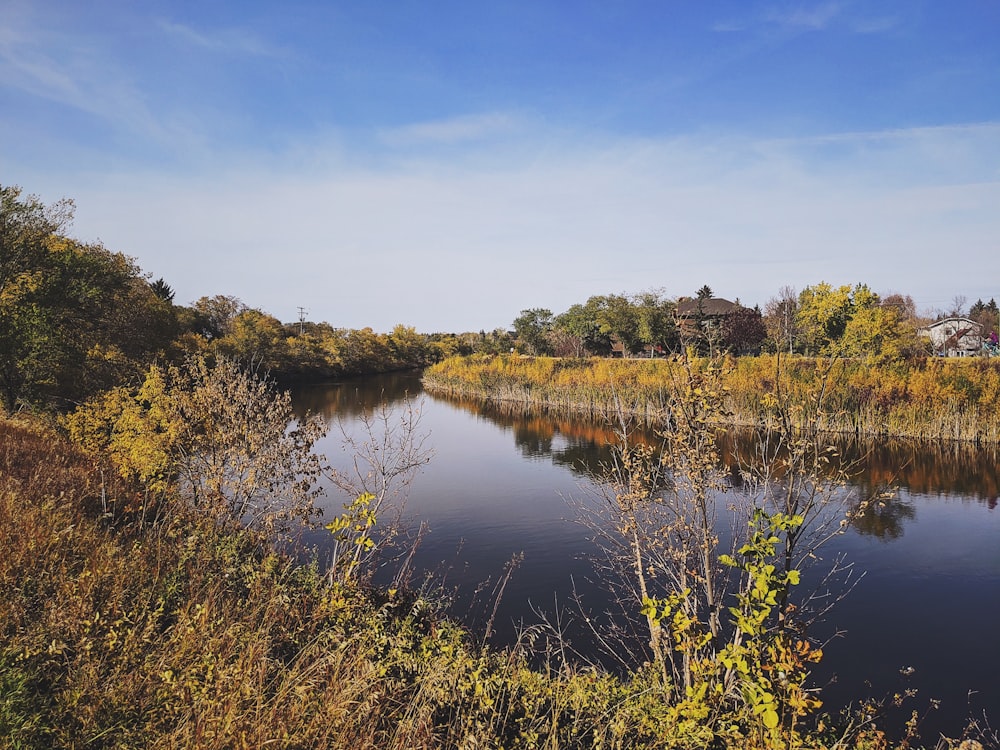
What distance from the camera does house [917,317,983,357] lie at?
5364 cm

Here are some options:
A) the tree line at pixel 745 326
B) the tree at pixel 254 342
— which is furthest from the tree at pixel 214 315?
the tree line at pixel 745 326

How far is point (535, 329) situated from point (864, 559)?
55.2 meters

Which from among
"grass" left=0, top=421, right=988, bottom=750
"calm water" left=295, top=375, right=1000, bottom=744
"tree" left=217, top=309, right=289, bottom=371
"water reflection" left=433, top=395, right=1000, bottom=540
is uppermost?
"tree" left=217, top=309, right=289, bottom=371

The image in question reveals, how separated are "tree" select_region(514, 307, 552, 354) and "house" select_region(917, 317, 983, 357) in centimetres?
3491

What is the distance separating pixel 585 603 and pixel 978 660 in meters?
6.06

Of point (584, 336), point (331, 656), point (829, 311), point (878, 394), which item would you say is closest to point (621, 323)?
point (584, 336)

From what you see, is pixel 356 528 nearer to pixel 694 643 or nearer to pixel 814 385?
pixel 694 643

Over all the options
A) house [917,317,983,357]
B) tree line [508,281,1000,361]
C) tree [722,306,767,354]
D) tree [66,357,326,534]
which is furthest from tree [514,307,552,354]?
tree [66,357,326,534]

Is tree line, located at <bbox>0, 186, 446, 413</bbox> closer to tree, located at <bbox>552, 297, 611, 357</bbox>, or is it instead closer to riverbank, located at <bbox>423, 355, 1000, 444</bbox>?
riverbank, located at <bbox>423, 355, 1000, 444</bbox>

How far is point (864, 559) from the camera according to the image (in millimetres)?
12758

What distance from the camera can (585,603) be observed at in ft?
34.5

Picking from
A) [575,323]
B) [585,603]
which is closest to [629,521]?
[585,603]

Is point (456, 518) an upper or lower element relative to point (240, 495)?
→ lower

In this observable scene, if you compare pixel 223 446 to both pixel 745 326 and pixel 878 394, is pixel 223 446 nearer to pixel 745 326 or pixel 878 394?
pixel 878 394
